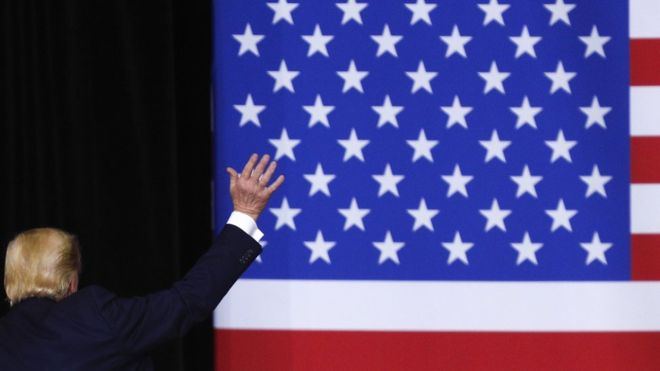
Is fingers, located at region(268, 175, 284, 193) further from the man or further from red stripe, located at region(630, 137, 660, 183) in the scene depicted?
red stripe, located at region(630, 137, 660, 183)

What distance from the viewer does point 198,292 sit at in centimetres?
188

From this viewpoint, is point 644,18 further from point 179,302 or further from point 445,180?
point 179,302

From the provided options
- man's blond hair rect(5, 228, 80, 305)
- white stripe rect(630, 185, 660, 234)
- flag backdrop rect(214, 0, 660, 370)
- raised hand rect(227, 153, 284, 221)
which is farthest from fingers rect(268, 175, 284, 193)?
white stripe rect(630, 185, 660, 234)

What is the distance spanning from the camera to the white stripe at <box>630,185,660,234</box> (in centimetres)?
290

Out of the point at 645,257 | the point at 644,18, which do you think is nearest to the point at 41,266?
the point at 645,257

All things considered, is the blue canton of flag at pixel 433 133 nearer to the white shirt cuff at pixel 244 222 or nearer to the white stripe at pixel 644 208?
the white stripe at pixel 644 208

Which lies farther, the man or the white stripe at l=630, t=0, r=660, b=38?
the white stripe at l=630, t=0, r=660, b=38

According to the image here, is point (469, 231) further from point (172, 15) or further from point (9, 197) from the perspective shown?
point (9, 197)

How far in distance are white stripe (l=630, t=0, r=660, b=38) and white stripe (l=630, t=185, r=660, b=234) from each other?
1.59 ft

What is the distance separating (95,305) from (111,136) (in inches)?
41.6

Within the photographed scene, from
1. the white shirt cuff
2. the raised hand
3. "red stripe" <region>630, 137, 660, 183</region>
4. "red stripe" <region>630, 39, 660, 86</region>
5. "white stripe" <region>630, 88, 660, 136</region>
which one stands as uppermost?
"red stripe" <region>630, 39, 660, 86</region>

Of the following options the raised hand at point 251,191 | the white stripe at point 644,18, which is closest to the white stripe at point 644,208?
the white stripe at point 644,18

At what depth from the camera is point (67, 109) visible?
2.78 metres

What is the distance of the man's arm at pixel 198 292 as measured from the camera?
183cm
